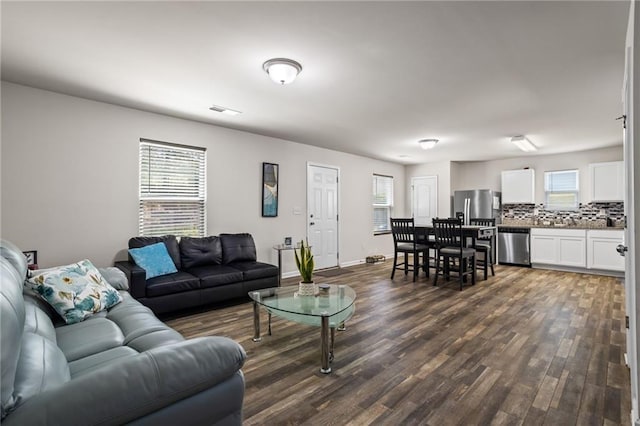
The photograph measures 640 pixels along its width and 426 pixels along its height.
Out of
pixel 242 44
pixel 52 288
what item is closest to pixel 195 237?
pixel 52 288

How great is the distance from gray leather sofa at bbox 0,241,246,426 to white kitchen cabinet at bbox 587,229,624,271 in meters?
6.97

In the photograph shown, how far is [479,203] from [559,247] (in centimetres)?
169

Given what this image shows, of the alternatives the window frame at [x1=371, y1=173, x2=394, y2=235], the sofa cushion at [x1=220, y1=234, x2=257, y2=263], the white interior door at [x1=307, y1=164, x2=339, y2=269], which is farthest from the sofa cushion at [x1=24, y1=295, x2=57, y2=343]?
Result: the window frame at [x1=371, y1=173, x2=394, y2=235]

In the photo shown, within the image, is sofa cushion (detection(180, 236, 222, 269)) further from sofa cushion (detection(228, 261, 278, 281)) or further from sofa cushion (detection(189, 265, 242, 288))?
sofa cushion (detection(228, 261, 278, 281))

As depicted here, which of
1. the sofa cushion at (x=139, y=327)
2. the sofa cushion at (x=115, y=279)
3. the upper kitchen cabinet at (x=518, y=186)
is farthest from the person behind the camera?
the upper kitchen cabinet at (x=518, y=186)

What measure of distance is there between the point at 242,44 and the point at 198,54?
436 mm

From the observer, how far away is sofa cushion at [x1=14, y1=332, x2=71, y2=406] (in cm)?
96

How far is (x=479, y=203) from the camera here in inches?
281

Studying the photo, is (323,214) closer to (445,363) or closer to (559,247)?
(445,363)

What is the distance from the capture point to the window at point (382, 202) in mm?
7711

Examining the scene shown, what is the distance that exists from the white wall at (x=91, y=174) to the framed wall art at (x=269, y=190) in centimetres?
10

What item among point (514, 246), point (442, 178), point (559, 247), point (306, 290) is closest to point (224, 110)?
point (306, 290)

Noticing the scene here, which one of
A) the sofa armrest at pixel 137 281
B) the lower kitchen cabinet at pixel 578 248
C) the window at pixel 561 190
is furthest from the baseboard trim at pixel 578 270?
the sofa armrest at pixel 137 281

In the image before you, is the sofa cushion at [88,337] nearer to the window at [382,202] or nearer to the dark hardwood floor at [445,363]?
the dark hardwood floor at [445,363]
